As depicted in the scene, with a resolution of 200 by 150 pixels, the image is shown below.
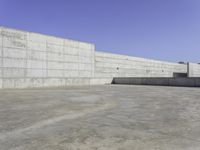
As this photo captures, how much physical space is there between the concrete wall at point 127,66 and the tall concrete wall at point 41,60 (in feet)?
8.73

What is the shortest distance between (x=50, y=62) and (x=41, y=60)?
1226 mm

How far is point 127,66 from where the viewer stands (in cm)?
3556

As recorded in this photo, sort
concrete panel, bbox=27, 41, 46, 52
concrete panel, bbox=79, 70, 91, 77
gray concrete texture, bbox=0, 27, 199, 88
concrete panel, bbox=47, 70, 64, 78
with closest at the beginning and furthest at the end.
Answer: gray concrete texture, bbox=0, 27, 199, 88
concrete panel, bbox=27, 41, 46, 52
concrete panel, bbox=47, 70, 64, 78
concrete panel, bbox=79, 70, 91, 77

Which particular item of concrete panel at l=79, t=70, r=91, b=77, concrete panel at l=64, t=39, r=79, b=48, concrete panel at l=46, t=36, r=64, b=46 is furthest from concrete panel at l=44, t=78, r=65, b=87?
concrete panel at l=64, t=39, r=79, b=48

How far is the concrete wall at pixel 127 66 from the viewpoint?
3075 cm

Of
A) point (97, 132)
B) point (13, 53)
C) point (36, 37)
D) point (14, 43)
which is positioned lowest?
point (97, 132)

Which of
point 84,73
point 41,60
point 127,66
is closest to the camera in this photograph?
point 41,60

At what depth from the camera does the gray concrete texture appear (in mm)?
18855

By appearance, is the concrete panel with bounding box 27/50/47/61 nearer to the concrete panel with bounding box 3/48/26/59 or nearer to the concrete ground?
the concrete panel with bounding box 3/48/26/59

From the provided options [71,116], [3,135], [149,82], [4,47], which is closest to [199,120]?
[71,116]

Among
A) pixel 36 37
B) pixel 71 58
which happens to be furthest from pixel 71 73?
pixel 36 37

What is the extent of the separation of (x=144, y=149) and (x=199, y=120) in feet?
10.4

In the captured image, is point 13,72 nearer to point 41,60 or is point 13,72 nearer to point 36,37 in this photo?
point 41,60

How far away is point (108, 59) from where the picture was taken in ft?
105
